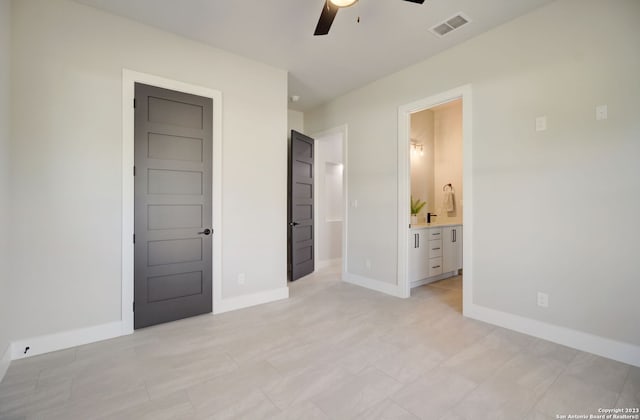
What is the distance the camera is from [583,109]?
2.33 metres

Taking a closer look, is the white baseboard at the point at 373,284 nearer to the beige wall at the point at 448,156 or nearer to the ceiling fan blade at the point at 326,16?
the beige wall at the point at 448,156

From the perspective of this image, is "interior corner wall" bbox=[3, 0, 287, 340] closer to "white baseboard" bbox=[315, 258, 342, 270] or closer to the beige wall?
"white baseboard" bbox=[315, 258, 342, 270]

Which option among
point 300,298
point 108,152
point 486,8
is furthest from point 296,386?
point 486,8

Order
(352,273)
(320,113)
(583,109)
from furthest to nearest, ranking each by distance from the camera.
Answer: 1. (320,113)
2. (352,273)
3. (583,109)

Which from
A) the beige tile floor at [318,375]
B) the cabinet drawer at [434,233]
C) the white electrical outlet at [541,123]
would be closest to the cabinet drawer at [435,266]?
the cabinet drawer at [434,233]

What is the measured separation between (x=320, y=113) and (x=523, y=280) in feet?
12.4

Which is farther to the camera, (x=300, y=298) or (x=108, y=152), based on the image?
(x=300, y=298)

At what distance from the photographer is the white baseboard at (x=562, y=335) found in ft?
7.05

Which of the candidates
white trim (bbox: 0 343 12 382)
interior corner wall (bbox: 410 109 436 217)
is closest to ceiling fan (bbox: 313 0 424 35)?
interior corner wall (bbox: 410 109 436 217)

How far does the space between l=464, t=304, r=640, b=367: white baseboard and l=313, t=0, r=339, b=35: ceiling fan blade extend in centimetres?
295

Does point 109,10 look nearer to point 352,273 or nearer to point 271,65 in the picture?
point 271,65

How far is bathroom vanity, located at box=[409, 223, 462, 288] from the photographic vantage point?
3.95 meters

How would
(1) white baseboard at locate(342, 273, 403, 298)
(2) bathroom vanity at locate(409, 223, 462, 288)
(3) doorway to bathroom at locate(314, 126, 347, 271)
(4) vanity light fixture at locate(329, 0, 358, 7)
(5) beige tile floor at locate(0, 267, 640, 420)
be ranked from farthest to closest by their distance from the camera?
1. (3) doorway to bathroom at locate(314, 126, 347, 271)
2. (2) bathroom vanity at locate(409, 223, 462, 288)
3. (1) white baseboard at locate(342, 273, 403, 298)
4. (4) vanity light fixture at locate(329, 0, 358, 7)
5. (5) beige tile floor at locate(0, 267, 640, 420)

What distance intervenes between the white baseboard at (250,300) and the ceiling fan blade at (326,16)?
277cm
